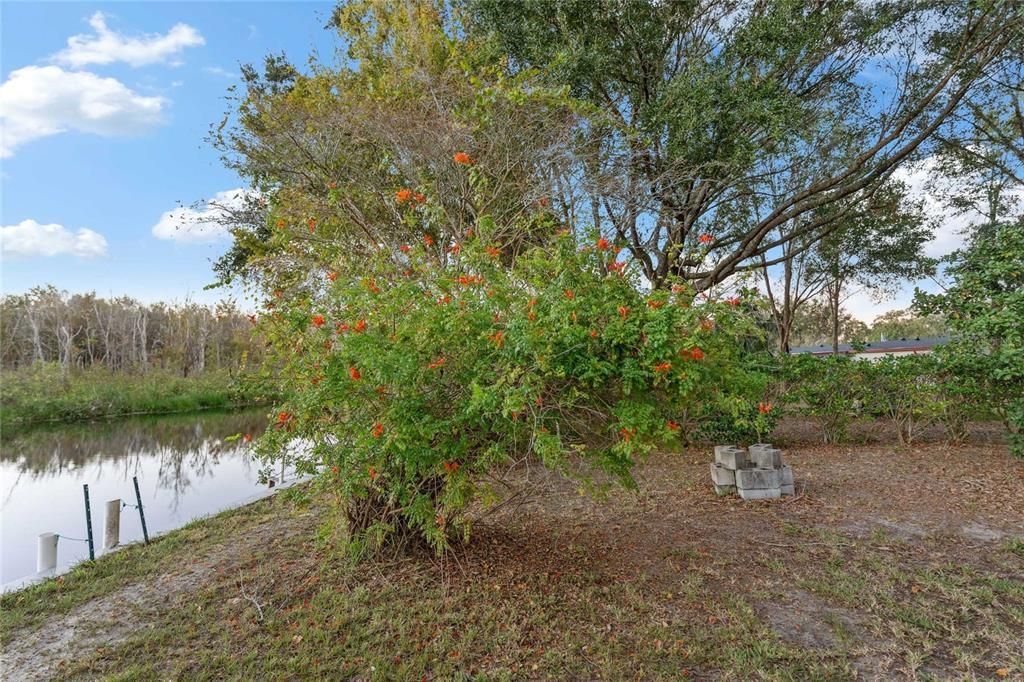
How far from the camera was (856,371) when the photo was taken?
246 inches

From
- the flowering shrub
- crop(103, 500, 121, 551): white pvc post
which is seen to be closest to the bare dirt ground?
the flowering shrub

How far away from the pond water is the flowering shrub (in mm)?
1014

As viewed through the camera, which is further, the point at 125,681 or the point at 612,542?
the point at 612,542

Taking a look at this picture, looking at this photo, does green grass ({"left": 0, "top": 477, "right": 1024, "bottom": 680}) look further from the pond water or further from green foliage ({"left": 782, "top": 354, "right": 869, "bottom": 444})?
green foliage ({"left": 782, "top": 354, "right": 869, "bottom": 444})

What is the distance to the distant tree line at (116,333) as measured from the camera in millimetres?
16078

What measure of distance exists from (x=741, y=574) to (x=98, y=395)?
14812mm

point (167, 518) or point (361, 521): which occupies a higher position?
point (361, 521)

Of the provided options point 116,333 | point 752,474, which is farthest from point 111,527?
point 116,333

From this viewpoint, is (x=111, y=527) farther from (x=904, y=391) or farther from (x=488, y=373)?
(x=904, y=391)

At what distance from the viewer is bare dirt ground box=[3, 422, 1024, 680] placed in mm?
2299

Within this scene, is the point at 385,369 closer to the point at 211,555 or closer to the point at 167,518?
the point at 211,555

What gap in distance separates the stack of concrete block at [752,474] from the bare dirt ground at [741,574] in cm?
14

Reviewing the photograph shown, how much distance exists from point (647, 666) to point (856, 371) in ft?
18.6

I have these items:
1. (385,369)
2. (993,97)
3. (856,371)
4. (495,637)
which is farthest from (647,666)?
(993,97)
